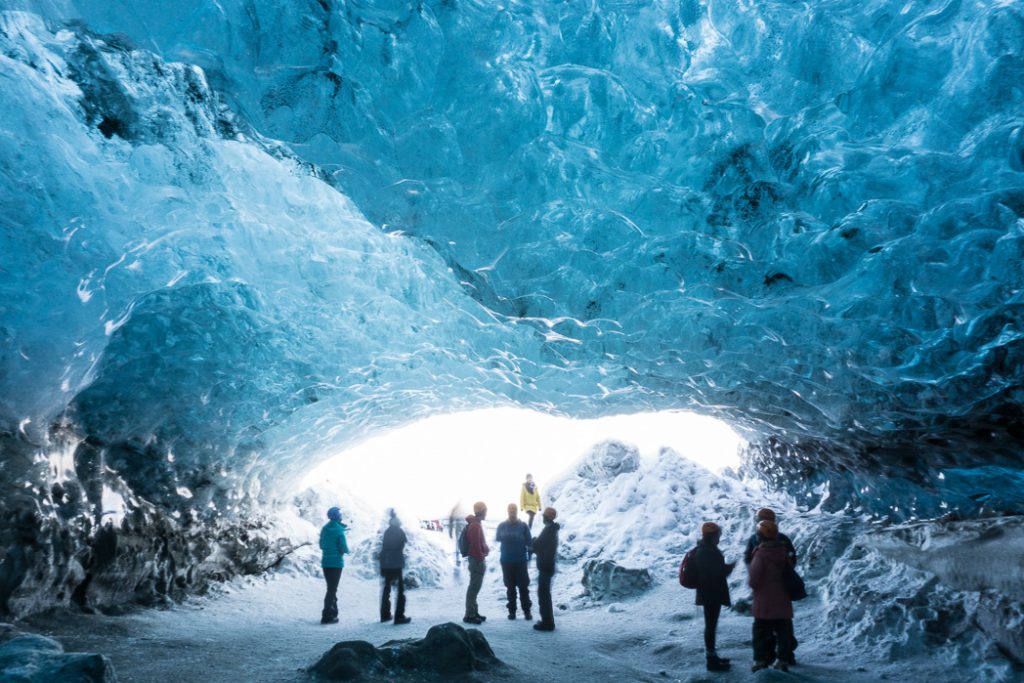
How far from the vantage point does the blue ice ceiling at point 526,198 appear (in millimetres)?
4840

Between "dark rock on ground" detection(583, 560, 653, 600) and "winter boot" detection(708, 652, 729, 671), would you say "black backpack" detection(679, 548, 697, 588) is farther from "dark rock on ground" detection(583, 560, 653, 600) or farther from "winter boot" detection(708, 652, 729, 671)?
"dark rock on ground" detection(583, 560, 653, 600)

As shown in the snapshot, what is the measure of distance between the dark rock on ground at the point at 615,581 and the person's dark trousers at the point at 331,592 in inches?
184

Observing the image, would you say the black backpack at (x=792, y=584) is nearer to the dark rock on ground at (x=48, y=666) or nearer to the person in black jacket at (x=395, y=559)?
the person in black jacket at (x=395, y=559)

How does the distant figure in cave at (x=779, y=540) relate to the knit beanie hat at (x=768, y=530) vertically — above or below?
below

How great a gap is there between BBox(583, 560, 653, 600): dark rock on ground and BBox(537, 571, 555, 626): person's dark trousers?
3092 mm

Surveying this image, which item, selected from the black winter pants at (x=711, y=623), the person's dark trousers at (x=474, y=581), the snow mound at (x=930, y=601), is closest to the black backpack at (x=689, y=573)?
the black winter pants at (x=711, y=623)

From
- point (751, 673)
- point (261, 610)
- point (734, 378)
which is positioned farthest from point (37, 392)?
point (734, 378)

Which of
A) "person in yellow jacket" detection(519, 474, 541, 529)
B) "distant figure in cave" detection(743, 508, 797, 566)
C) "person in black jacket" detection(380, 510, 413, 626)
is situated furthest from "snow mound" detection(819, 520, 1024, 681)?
"person in yellow jacket" detection(519, 474, 541, 529)

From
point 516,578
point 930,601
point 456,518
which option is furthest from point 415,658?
point 456,518

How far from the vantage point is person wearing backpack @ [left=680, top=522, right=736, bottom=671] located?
5.81 m

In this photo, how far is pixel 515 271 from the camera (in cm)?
730

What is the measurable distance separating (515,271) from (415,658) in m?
4.38

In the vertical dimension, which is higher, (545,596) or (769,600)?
(769,600)

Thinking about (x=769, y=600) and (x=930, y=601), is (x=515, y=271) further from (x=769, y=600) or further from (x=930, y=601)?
(x=930, y=601)
